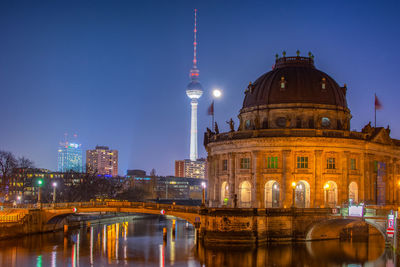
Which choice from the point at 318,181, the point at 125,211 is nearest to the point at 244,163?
the point at 318,181

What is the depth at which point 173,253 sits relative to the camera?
7244 centimetres

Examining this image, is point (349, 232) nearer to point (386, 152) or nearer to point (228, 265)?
point (386, 152)

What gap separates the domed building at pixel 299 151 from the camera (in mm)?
86562

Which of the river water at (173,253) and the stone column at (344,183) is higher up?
the stone column at (344,183)

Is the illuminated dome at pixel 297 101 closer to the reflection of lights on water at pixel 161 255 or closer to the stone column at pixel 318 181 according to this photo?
the stone column at pixel 318 181

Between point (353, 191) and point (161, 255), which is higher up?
point (353, 191)

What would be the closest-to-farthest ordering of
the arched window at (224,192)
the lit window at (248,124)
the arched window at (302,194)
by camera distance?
the arched window at (302,194), the arched window at (224,192), the lit window at (248,124)

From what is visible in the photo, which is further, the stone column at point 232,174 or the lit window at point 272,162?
the stone column at point 232,174

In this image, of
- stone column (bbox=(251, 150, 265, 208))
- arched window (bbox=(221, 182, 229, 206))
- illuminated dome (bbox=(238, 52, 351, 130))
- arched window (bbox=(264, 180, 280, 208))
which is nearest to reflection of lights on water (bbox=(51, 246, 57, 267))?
arched window (bbox=(221, 182, 229, 206))

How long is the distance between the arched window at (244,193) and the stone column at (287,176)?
629 cm

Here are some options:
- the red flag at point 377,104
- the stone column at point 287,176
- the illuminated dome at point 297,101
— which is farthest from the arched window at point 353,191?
the red flag at point 377,104

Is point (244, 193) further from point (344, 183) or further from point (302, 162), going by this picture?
point (344, 183)

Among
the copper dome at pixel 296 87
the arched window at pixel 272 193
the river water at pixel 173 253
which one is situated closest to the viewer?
the river water at pixel 173 253

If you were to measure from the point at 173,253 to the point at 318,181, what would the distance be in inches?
1036
